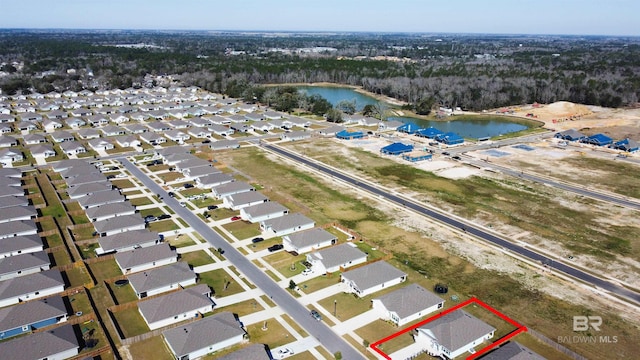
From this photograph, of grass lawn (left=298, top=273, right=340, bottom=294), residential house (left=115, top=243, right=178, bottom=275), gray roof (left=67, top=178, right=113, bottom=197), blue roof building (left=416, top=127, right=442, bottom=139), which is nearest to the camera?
grass lawn (left=298, top=273, right=340, bottom=294)

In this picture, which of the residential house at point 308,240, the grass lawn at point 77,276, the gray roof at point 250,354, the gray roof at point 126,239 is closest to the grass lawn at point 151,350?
the gray roof at point 250,354

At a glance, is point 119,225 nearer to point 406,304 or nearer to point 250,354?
point 250,354

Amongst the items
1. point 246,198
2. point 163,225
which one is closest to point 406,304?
point 246,198

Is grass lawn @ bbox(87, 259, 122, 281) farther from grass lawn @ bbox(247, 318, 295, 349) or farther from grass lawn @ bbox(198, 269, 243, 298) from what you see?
grass lawn @ bbox(247, 318, 295, 349)

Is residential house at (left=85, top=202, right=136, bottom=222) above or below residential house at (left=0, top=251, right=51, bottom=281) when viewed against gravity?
above

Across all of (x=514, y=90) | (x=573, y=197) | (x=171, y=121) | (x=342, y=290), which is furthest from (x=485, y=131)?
(x=342, y=290)

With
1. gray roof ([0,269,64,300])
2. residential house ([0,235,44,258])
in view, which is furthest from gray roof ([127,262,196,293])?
residential house ([0,235,44,258])
